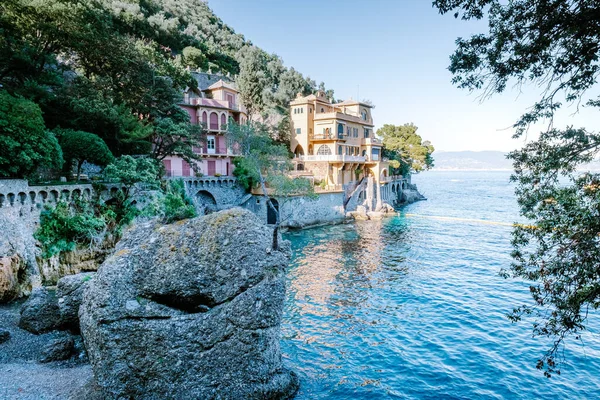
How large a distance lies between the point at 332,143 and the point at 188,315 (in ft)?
134

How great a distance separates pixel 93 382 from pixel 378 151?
51.1 meters

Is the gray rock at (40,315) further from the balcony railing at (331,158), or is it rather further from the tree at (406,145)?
the tree at (406,145)

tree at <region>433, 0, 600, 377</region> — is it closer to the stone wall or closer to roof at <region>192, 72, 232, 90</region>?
the stone wall

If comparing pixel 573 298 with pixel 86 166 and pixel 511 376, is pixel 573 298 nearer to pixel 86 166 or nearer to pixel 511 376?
pixel 511 376

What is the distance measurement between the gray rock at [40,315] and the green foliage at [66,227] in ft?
19.4

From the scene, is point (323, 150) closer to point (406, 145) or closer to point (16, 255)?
point (406, 145)

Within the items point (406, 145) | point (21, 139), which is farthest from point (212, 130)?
point (406, 145)

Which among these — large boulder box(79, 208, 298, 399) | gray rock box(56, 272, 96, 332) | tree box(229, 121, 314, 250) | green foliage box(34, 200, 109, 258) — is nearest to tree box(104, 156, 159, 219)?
green foliage box(34, 200, 109, 258)

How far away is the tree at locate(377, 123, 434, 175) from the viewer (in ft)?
220

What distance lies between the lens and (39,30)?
25.2 meters

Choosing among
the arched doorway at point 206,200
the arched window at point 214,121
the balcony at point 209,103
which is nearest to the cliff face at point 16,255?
the arched doorway at point 206,200

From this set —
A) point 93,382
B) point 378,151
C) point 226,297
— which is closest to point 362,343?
point 226,297

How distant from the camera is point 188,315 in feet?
26.9

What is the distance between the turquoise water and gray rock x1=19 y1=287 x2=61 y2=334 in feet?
30.2
